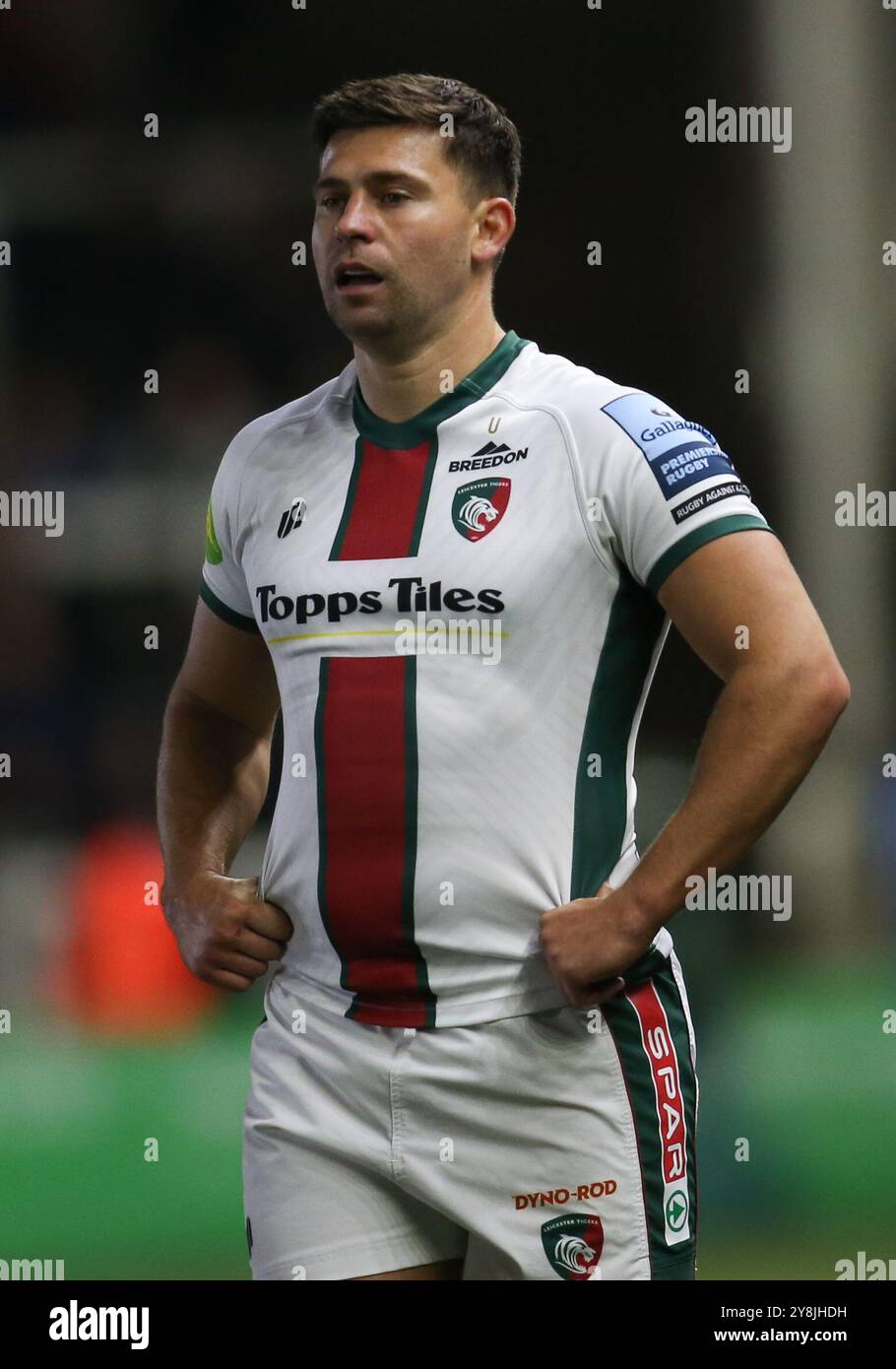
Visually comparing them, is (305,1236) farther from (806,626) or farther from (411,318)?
(411,318)

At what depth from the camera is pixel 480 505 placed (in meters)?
1.74

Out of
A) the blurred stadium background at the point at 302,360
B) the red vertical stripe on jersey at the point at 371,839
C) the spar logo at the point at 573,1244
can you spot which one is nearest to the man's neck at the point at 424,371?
the red vertical stripe on jersey at the point at 371,839

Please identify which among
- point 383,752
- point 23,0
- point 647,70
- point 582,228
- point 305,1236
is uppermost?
Result: point 23,0

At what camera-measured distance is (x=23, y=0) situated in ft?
14.5

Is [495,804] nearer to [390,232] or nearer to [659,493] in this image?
[659,493]

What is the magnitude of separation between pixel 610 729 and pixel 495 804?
15 cm

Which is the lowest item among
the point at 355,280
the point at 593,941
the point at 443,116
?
the point at 593,941

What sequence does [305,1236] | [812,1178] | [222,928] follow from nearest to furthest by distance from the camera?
1. [305,1236]
2. [222,928]
3. [812,1178]

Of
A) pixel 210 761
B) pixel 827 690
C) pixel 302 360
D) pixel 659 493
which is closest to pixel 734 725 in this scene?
pixel 827 690

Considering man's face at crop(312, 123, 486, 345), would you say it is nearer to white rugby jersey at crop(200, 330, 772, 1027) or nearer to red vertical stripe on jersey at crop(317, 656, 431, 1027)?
white rugby jersey at crop(200, 330, 772, 1027)

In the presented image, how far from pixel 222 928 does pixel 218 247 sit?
2.59m

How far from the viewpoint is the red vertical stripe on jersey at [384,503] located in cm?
176

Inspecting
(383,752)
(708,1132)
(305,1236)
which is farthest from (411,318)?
(708,1132)

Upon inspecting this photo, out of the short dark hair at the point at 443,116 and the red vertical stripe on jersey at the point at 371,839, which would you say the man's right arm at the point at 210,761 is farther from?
the short dark hair at the point at 443,116
